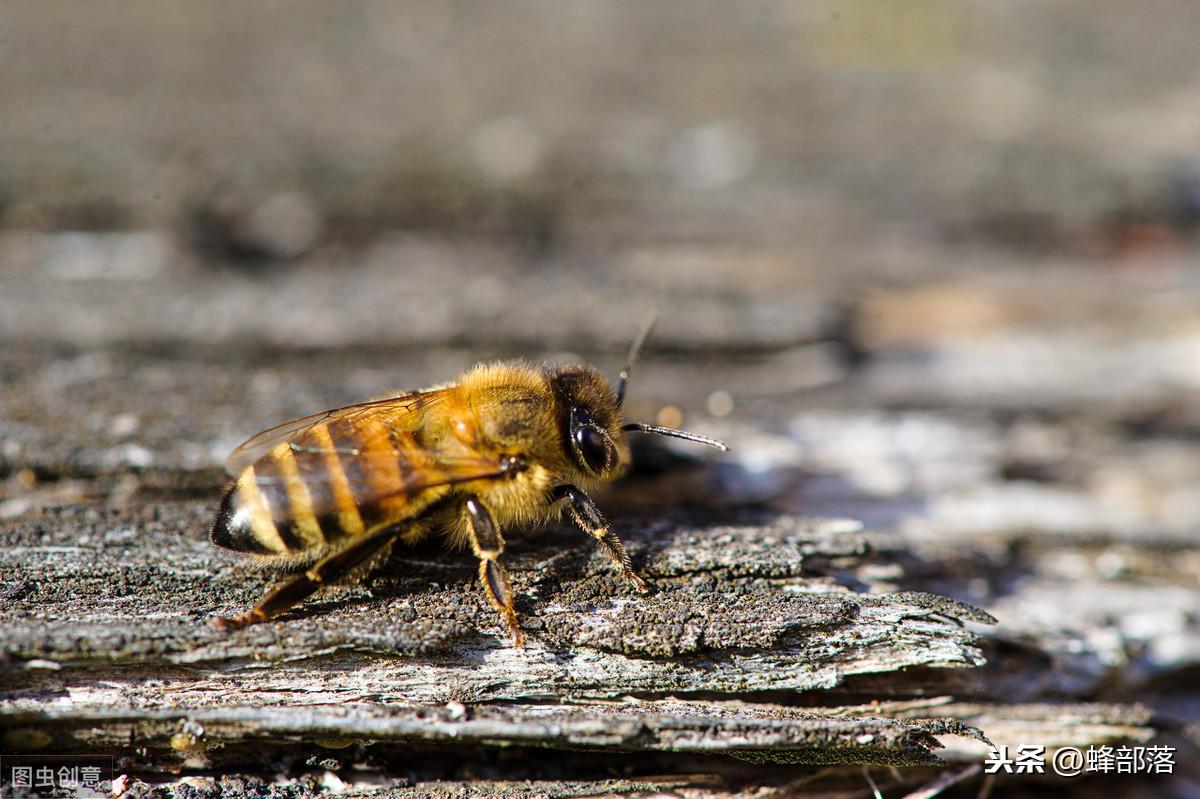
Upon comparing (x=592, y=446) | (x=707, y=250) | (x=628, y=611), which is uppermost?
(x=707, y=250)

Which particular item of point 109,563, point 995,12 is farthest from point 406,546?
point 995,12

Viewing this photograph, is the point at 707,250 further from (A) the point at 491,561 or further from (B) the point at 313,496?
(B) the point at 313,496

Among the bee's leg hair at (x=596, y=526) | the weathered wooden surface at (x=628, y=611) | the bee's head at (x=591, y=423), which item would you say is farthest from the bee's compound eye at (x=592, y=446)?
the weathered wooden surface at (x=628, y=611)

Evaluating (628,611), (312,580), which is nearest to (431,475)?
(312,580)

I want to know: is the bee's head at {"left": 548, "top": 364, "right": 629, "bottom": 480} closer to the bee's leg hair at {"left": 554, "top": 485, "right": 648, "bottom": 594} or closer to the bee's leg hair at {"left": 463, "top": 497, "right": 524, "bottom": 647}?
the bee's leg hair at {"left": 554, "top": 485, "right": 648, "bottom": 594}

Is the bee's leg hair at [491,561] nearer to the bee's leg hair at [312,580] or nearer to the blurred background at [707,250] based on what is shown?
the bee's leg hair at [312,580]
